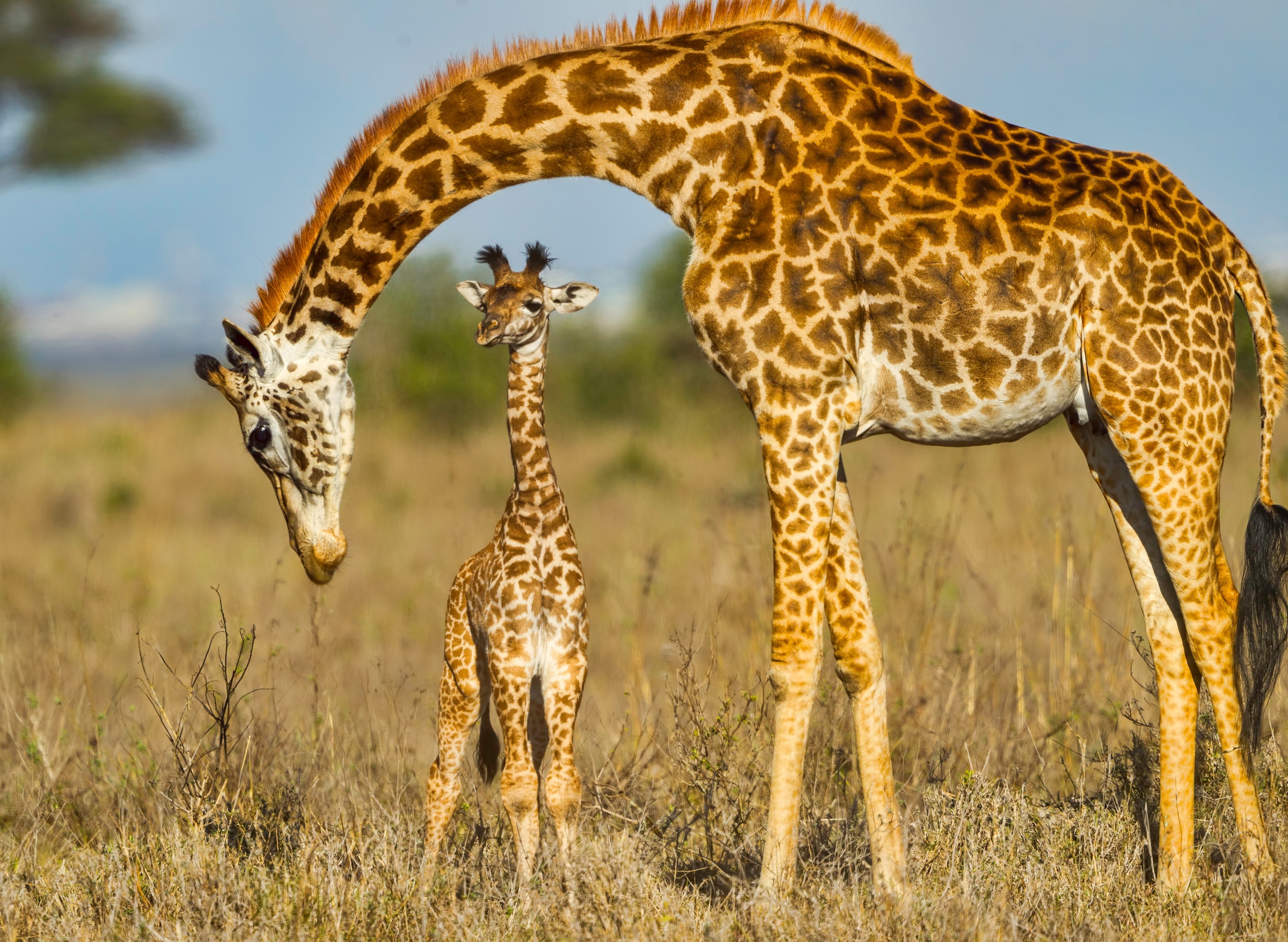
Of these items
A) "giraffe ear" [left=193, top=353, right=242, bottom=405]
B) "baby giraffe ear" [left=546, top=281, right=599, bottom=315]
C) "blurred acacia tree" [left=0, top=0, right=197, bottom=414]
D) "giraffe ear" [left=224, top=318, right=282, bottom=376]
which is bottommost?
"giraffe ear" [left=193, top=353, right=242, bottom=405]

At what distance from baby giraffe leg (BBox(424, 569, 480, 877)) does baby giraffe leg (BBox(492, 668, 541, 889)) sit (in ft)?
0.94

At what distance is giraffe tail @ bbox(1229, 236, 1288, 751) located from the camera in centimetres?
523

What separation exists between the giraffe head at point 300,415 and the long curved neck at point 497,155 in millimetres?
115

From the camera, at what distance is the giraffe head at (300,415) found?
209 inches

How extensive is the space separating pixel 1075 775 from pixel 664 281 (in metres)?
24.4

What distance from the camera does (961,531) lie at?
475 inches

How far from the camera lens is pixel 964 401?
5.02 meters

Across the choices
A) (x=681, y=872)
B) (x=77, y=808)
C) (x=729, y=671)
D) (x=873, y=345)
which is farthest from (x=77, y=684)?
(x=873, y=345)

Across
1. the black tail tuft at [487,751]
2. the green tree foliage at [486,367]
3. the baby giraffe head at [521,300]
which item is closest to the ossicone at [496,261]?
the baby giraffe head at [521,300]

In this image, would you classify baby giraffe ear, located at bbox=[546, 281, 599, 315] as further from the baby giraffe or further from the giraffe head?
the giraffe head

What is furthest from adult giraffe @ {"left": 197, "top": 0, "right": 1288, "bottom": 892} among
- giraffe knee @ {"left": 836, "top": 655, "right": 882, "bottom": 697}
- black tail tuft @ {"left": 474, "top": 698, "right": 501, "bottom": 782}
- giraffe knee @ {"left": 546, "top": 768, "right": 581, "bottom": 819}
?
black tail tuft @ {"left": 474, "top": 698, "right": 501, "bottom": 782}

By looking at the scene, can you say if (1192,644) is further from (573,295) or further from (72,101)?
(72,101)

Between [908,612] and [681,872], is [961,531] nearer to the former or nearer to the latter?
[908,612]

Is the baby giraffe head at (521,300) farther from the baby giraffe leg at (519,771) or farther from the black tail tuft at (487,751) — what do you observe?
the black tail tuft at (487,751)
